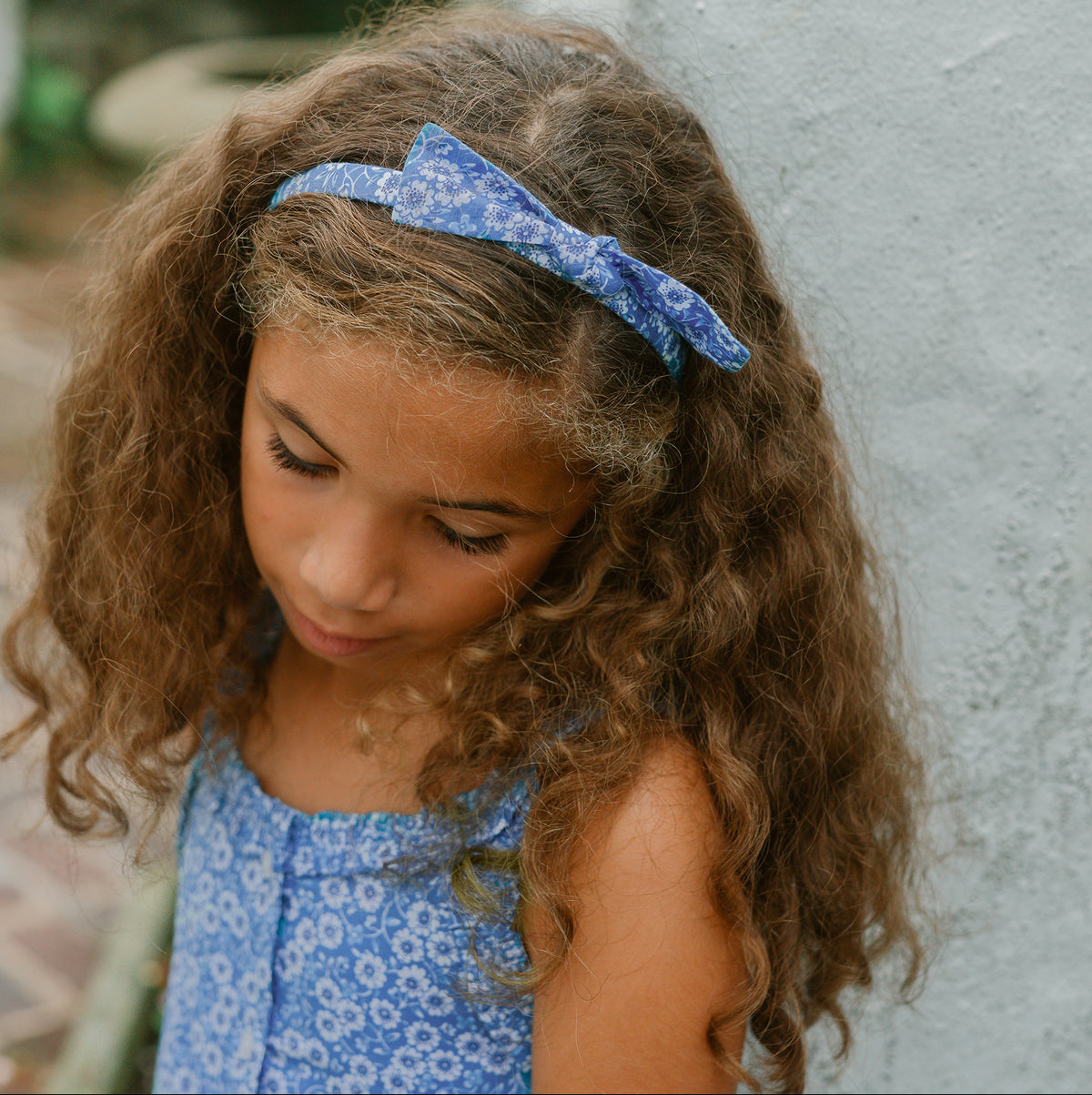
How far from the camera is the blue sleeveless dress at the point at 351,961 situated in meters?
1.40

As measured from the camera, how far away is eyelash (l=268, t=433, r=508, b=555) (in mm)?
1219

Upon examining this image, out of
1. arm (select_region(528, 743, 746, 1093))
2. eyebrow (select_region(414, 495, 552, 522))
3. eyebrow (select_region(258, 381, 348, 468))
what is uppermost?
eyebrow (select_region(414, 495, 552, 522))

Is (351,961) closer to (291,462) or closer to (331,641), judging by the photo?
(331,641)

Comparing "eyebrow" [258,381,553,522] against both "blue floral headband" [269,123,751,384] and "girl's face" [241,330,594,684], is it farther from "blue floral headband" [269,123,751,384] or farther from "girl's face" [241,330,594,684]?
"blue floral headband" [269,123,751,384]

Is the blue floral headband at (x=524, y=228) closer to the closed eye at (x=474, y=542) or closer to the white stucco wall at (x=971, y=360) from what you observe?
the closed eye at (x=474, y=542)

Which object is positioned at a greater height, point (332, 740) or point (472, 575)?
point (472, 575)

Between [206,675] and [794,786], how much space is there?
0.72 meters

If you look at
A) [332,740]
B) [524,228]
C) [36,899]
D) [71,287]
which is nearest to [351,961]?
[332,740]

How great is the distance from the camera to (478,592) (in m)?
1.25

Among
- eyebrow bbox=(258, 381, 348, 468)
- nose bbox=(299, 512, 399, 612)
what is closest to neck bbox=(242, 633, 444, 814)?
nose bbox=(299, 512, 399, 612)

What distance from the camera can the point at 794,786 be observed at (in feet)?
4.46

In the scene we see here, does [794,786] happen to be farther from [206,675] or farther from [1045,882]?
[206,675]

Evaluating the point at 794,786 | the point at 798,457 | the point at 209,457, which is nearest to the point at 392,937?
the point at 794,786

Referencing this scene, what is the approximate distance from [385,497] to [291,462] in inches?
5.4
